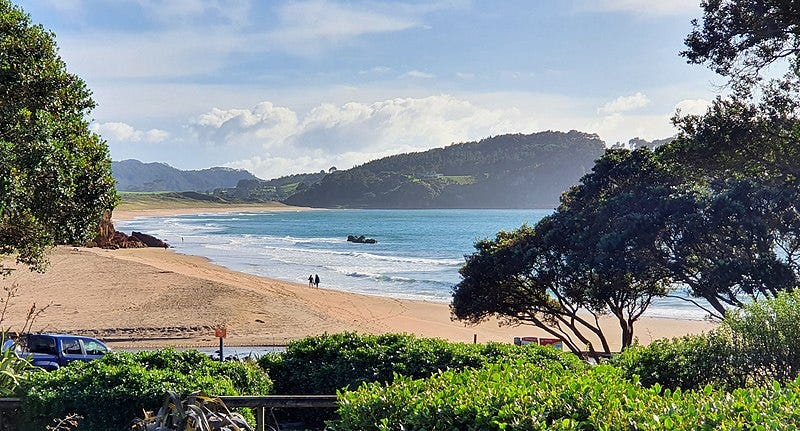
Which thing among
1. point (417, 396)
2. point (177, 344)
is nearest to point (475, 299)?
point (177, 344)

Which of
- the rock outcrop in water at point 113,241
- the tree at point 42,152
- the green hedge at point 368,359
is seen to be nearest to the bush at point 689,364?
the green hedge at point 368,359

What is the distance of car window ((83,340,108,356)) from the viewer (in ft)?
57.2

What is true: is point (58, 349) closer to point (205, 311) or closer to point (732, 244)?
point (205, 311)

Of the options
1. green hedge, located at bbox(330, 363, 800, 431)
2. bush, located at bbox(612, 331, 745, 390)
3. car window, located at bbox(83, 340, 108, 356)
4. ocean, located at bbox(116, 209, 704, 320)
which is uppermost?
green hedge, located at bbox(330, 363, 800, 431)

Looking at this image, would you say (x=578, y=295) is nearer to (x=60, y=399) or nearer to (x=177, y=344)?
(x=177, y=344)

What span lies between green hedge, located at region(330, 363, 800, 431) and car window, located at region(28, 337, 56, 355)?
14.1 meters

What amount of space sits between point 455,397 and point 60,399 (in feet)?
15.9

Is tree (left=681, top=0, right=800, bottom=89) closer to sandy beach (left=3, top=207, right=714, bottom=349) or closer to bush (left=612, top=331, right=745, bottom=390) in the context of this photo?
bush (left=612, top=331, right=745, bottom=390)

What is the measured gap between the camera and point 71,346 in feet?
56.2

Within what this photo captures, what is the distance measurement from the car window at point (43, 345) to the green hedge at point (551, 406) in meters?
14.1

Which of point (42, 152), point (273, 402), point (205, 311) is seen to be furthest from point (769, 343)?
point (205, 311)

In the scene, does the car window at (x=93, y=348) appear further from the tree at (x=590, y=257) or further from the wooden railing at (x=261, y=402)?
the wooden railing at (x=261, y=402)

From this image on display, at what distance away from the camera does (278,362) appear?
9.66 meters

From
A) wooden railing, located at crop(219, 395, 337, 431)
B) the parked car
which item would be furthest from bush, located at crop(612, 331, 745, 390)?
the parked car
